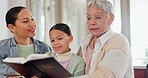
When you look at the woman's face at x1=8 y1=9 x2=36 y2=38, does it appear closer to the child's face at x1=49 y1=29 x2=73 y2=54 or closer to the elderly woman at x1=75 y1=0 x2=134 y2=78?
the child's face at x1=49 y1=29 x2=73 y2=54

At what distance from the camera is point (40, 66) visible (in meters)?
1.59

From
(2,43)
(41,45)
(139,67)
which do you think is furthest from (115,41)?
(139,67)

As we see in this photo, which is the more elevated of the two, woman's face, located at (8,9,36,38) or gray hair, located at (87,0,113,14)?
gray hair, located at (87,0,113,14)

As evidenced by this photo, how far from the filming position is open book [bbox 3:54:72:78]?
152 cm

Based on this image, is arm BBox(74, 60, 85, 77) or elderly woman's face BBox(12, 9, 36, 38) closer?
arm BBox(74, 60, 85, 77)

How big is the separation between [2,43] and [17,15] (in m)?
0.26

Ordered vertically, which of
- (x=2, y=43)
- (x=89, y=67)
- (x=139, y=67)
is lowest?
(x=139, y=67)

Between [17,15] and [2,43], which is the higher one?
[17,15]

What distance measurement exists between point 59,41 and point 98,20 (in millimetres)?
422

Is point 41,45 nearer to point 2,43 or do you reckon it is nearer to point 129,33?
point 2,43

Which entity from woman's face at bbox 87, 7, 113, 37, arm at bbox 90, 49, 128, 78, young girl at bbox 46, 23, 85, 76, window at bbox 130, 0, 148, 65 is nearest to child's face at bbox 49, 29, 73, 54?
young girl at bbox 46, 23, 85, 76

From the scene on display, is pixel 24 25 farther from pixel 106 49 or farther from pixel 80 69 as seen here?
pixel 106 49

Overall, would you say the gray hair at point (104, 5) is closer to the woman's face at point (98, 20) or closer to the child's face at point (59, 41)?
the woman's face at point (98, 20)

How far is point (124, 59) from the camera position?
146cm
